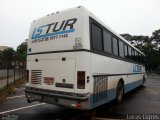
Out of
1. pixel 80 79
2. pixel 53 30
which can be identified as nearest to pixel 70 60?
pixel 80 79

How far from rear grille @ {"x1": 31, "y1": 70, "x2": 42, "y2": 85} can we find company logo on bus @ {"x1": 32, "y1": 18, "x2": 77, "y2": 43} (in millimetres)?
1101

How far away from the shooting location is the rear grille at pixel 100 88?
21.7 ft

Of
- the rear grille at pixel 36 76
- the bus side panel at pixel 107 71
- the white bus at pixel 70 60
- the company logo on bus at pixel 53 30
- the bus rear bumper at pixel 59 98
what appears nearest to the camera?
the bus rear bumper at pixel 59 98

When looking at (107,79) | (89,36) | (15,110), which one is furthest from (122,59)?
(15,110)

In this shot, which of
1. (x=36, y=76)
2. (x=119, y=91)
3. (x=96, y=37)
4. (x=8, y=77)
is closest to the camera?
(x=96, y=37)

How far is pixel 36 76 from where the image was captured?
7316 millimetres

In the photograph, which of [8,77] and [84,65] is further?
[8,77]

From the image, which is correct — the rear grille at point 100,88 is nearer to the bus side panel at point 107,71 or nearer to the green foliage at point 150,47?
the bus side panel at point 107,71

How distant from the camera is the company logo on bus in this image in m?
6.67

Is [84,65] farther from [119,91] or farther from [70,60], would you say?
[119,91]

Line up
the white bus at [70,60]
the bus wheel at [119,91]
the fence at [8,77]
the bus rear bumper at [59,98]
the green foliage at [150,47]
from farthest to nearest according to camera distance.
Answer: the green foliage at [150,47] < the fence at [8,77] < the bus wheel at [119,91] < the white bus at [70,60] < the bus rear bumper at [59,98]

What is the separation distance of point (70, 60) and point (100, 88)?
1427 millimetres

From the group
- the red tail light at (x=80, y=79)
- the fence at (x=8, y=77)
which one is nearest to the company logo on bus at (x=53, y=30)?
the red tail light at (x=80, y=79)

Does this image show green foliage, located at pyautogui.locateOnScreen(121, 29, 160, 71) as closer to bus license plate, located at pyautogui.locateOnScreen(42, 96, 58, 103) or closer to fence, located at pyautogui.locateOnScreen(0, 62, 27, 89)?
fence, located at pyautogui.locateOnScreen(0, 62, 27, 89)
